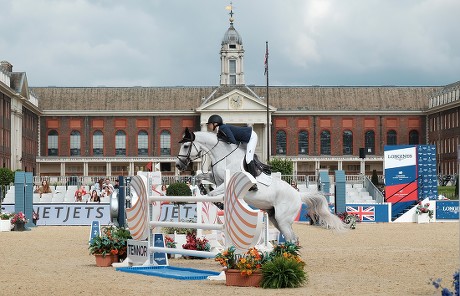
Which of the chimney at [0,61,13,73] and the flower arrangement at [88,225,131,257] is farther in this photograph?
the chimney at [0,61,13,73]

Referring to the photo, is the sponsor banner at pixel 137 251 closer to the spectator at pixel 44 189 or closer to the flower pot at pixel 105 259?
the flower pot at pixel 105 259

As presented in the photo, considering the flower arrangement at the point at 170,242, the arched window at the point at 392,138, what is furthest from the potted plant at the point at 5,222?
the arched window at the point at 392,138

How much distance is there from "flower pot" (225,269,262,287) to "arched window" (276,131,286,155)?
75663mm

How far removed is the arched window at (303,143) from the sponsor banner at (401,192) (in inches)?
1961

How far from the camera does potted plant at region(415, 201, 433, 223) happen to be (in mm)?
37156

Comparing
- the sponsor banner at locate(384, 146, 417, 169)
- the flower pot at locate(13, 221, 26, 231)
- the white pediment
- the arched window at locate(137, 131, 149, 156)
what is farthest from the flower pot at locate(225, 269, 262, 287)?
the arched window at locate(137, 131, 149, 156)

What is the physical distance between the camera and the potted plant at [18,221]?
31.6 m

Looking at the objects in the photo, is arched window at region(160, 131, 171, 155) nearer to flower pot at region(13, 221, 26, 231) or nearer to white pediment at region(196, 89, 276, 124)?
white pediment at region(196, 89, 276, 124)

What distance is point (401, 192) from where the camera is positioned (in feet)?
126

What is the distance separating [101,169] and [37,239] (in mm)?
63237

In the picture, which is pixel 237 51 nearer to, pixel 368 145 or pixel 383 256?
pixel 368 145

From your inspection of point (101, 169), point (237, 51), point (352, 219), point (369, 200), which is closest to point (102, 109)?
point (101, 169)

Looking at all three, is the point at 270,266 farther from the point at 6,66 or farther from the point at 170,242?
the point at 6,66

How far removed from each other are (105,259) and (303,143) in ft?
240
